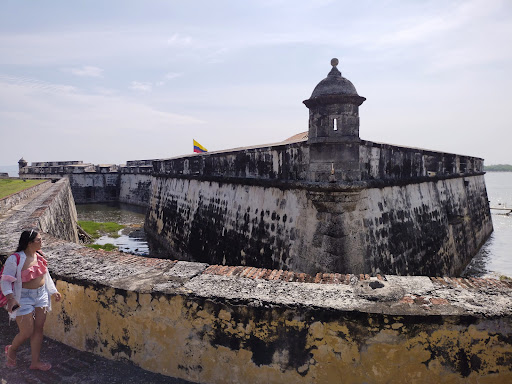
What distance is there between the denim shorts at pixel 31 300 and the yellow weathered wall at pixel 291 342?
15.9 inches

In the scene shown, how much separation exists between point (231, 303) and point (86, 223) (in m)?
19.5

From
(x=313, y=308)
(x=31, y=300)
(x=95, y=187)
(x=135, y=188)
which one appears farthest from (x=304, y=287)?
(x=95, y=187)

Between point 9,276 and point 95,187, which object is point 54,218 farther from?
point 95,187

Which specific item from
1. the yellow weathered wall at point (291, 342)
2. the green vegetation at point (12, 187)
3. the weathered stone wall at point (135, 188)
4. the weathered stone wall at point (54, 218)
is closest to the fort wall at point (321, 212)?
the weathered stone wall at point (54, 218)

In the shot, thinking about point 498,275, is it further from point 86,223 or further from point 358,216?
point 86,223

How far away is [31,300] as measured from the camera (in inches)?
108

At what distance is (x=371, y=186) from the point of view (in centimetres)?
717

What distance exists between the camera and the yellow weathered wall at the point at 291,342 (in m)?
2.20

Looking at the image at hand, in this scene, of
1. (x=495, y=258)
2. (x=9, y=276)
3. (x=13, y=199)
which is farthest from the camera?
(x=495, y=258)

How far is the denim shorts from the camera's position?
2695 millimetres

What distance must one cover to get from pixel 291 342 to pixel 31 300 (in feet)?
6.98

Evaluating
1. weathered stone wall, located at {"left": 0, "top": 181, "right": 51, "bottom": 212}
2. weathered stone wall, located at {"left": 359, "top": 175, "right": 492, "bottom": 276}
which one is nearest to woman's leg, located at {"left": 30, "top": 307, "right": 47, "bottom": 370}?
weathered stone wall, located at {"left": 359, "top": 175, "right": 492, "bottom": 276}

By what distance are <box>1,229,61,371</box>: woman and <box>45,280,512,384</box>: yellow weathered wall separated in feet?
1.43

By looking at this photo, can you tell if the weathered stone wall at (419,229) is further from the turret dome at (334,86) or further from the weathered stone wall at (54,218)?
the weathered stone wall at (54,218)
